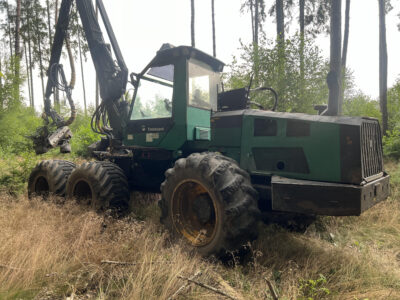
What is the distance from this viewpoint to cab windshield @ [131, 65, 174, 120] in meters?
4.68

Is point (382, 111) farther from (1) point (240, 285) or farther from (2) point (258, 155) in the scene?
(1) point (240, 285)

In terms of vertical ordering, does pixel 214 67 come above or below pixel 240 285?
above

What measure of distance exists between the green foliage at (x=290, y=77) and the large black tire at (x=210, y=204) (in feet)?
24.4

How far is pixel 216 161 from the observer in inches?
132

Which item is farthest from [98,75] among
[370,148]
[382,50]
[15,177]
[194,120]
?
[382,50]

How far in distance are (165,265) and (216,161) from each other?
4.19ft

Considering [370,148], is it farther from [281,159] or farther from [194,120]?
[194,120]

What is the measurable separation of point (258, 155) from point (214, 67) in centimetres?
216

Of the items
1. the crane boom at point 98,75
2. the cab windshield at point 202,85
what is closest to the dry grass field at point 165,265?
the cab windshield at point 202,85

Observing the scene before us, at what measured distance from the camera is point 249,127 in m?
3.68

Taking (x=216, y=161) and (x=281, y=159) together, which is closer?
(x=216, y=161)

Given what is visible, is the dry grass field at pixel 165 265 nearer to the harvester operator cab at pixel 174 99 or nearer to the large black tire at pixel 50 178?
the large black tire at pixel 50 178

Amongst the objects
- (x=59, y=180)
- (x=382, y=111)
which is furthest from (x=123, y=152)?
(x=382, y=111)

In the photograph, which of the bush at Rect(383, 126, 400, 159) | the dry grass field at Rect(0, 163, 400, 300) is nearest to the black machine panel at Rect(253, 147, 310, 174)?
the dry grass field at Rect(0, 163, 400, 300)
